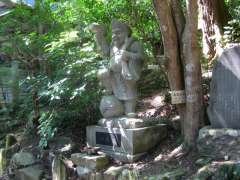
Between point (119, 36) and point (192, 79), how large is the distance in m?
1.30

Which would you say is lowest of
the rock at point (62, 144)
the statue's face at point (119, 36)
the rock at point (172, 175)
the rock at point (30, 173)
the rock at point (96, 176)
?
the rock at point (30, 173)

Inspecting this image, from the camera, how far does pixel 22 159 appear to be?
6383 millimetres

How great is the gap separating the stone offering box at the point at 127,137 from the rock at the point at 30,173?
1158 millimetres

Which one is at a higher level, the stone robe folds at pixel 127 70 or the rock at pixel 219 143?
the stone robe folds at pixel 127 70

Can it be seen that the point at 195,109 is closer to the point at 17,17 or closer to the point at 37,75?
the point at 37,75

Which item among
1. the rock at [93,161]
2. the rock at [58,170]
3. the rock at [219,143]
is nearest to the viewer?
the rock at [219,143]

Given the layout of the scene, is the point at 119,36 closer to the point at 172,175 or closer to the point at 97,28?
the point at 97,28

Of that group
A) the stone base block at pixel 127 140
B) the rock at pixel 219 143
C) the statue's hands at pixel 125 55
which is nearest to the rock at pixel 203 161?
the rock at pixel 219 143

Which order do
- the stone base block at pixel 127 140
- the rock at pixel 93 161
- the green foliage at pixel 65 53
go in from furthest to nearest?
1. the green foliage at pixel 65 53
2. the rock at pixel 93 161
3. the stone base block at pixel 127 140

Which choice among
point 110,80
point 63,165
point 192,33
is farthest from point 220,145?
point 63,165

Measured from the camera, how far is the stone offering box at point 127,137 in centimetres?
509

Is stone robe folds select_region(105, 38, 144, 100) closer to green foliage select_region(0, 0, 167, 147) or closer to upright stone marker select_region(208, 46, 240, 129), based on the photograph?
green foliage select_region(0, 0, 167, 147)

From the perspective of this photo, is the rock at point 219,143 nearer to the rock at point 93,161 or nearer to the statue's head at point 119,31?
the rock at point 93,161

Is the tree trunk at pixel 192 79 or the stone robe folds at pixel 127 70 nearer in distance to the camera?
the tree trunk at pixel 192 79
